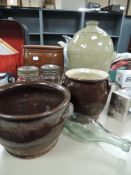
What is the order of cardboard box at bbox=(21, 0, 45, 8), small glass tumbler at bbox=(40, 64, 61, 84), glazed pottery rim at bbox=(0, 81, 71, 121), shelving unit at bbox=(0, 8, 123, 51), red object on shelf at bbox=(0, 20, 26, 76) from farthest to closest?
shelving unit at bbox=(0, 8, 123, 51)
cardboard box at bbox=(21, 0, 45, 8)
red object on shelf at bbox=(0, 20, 26, 76)
small glass tumbler at bbox=(40, 64, 61, 84)
glazed pottery rim at bbox=(0, 81, 71, 121)

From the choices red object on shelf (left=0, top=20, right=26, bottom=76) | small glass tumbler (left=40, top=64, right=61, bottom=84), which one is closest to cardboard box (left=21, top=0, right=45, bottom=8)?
red object on shelf (left=0, top=20, right=26, bottom=76)

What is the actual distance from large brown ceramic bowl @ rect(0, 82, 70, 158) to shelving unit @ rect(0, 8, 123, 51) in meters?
2.06

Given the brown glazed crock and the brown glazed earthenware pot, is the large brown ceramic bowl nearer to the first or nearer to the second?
the brown glazed earthenware pot

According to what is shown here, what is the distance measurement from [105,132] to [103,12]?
2269 millimetres

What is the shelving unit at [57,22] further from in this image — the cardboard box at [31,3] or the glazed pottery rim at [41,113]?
the glazed pottery rim at [41,113]

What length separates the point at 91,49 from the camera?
0.53 metres

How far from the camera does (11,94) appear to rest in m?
0.37

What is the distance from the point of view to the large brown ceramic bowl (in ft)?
0.85

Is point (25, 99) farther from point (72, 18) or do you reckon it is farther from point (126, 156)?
point (72, 18)

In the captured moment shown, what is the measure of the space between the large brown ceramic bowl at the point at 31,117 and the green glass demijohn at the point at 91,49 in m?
0.21

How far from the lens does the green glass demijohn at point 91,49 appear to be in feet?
1.74

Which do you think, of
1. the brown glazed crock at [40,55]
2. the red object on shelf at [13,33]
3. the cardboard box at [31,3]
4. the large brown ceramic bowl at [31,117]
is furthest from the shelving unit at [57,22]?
the large brown ceramic bowl at [31,117]

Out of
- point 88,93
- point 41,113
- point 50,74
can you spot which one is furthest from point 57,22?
point 41,113

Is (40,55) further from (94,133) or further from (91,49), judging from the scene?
(94,133)
